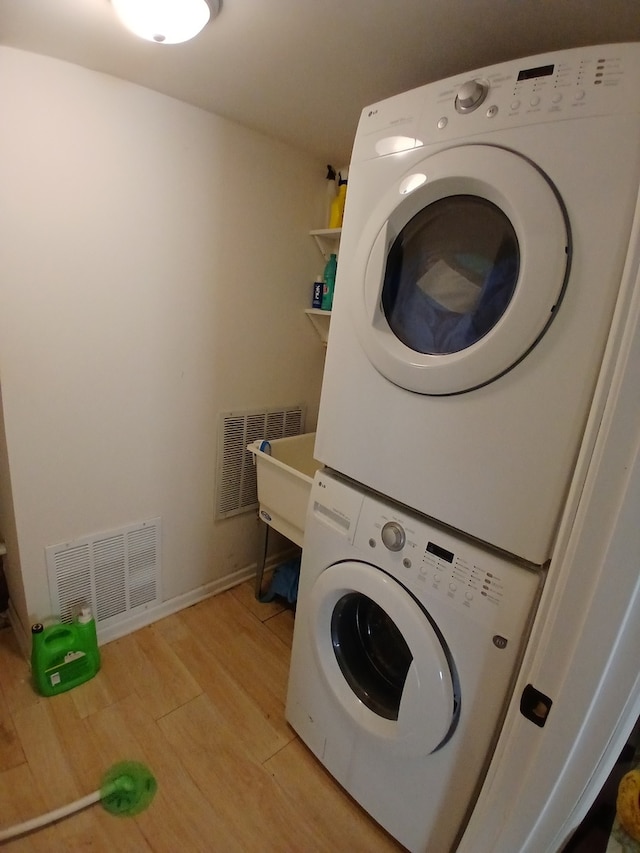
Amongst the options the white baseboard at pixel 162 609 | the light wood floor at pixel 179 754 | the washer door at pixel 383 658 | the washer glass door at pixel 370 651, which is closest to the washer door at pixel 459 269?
the washer door at pixel 383 658

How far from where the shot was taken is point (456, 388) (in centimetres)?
83

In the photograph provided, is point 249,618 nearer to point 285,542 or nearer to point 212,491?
point 285,542

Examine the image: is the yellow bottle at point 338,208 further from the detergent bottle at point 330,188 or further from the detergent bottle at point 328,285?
the detergent bottle at point 328,285

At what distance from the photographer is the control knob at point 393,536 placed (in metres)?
0.95

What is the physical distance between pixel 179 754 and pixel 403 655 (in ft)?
2.61

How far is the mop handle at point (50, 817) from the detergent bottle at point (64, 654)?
407 millimetres

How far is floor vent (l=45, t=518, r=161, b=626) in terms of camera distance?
4.88 ft

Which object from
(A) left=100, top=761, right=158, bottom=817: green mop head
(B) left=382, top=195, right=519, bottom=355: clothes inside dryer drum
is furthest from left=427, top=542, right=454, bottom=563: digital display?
(A) left=100, top=761, right=158, bottom=817: green mop head

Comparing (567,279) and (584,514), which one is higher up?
(567,279)

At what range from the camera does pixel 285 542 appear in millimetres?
2199

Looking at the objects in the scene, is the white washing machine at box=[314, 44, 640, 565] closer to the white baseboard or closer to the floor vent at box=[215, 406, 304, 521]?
the floor vent at box=[215, 406, 304, 521]

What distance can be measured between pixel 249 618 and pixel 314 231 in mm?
1750

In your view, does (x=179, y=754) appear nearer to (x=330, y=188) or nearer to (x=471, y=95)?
(x=471, y=95)

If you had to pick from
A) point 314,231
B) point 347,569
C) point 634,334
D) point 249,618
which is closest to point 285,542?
point 249,618
